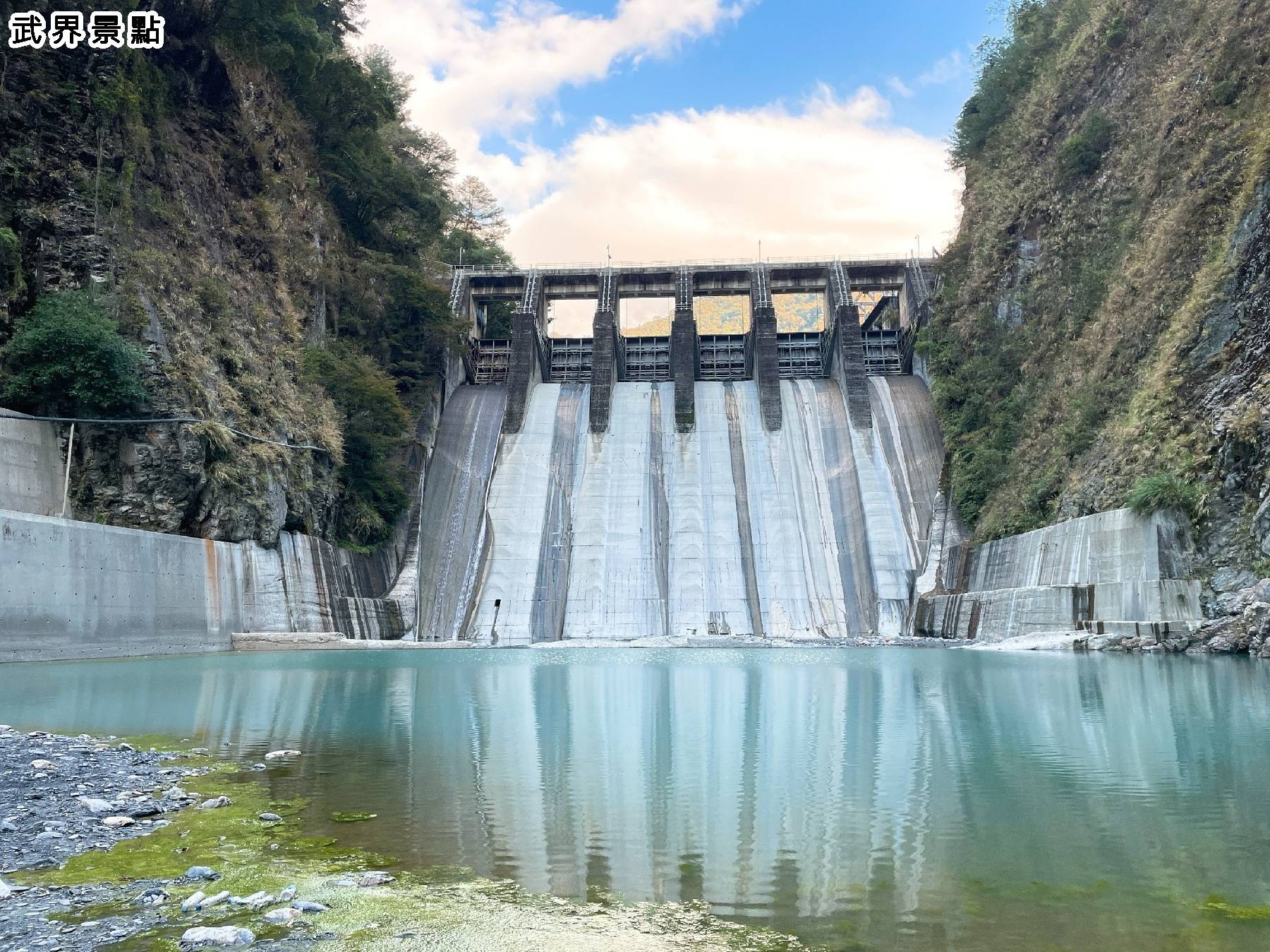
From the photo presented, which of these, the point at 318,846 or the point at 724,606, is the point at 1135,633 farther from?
the point at 318,846

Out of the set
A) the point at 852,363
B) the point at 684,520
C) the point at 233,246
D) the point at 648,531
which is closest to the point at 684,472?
the point at 684,520

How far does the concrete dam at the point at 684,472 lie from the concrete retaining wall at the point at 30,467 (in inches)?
490

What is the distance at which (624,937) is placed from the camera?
3576 mm

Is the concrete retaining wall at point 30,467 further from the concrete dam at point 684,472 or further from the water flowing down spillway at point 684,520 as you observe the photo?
the water flowing down spillway at point 684,520

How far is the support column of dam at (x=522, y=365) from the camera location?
1513 inches

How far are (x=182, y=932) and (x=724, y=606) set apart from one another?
91.6 ft

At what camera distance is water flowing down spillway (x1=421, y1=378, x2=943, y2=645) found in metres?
31.0

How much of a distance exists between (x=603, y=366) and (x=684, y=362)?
122 inches

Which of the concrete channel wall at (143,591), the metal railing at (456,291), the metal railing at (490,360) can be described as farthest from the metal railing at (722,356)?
the concrete channel wall at (143,591)

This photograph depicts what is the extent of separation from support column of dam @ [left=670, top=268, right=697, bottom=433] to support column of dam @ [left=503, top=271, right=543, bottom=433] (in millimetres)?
5382

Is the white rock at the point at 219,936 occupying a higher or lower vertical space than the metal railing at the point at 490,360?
lower

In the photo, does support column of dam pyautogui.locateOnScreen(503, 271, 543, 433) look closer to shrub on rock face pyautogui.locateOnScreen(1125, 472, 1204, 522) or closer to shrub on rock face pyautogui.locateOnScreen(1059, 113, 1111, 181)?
shrub on rock face pyautogui.locateOnScreen(1059, 113, 1111, 181)

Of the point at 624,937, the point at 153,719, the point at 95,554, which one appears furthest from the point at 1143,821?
the point at 95,554

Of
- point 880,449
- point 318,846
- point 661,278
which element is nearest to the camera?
point 318,846
